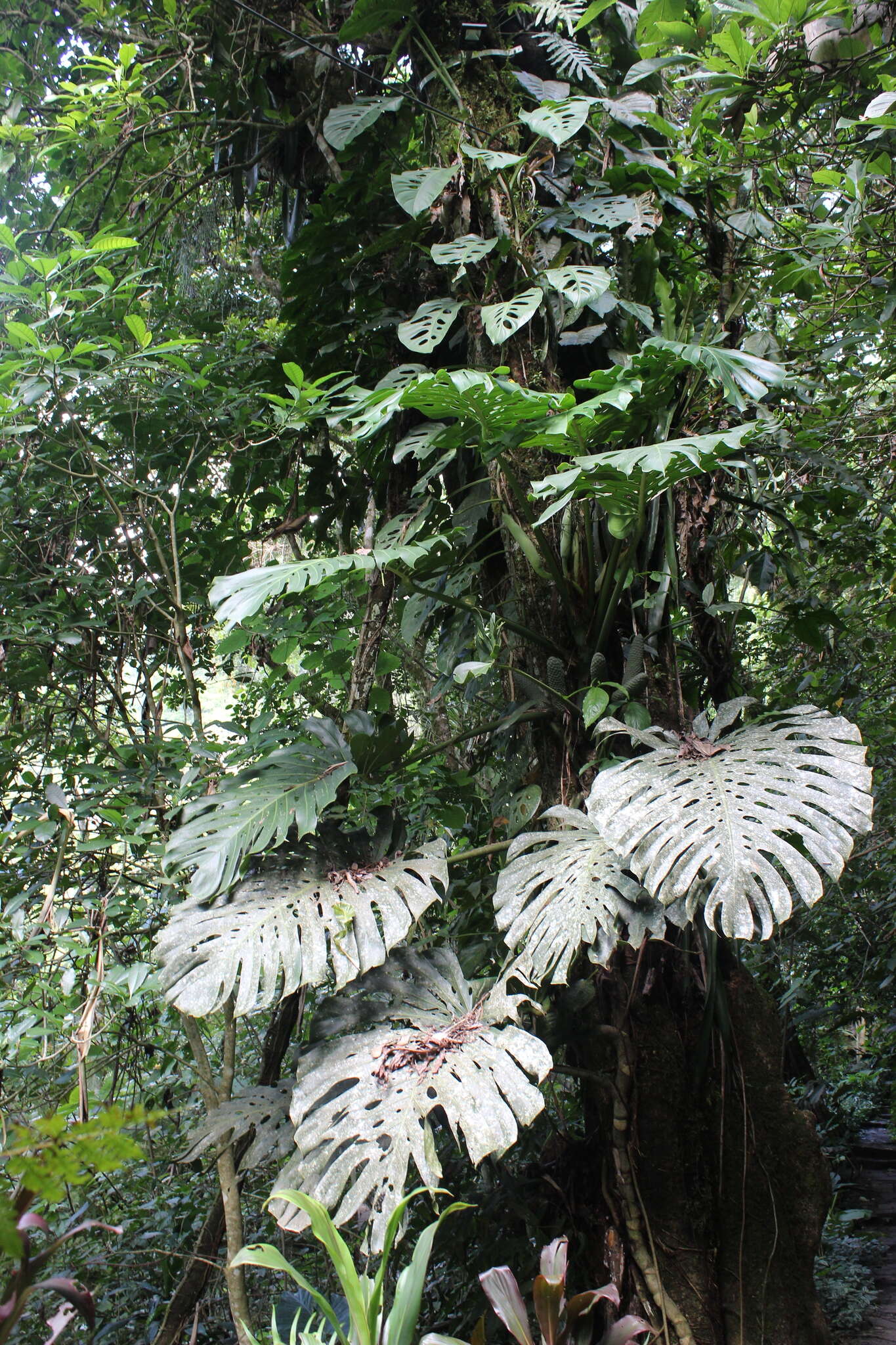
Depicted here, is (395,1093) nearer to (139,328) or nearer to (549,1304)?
(549,1304)

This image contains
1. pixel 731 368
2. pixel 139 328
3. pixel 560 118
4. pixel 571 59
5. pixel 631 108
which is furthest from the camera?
pixel 571 59

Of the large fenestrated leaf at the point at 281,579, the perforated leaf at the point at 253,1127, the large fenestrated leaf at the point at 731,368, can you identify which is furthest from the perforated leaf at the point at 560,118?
the perforated leaf at the point at 253,1127

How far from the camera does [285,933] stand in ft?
4.44

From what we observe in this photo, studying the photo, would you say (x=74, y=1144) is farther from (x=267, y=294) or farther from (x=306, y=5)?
(x=267, y=294)

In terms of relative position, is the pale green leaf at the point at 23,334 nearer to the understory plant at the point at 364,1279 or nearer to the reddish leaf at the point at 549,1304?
the understory plant at the point at 364,1279

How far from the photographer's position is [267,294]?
3572 millimetres

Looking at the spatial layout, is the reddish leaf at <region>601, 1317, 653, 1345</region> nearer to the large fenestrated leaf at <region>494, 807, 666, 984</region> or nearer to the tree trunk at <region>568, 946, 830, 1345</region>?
the tree trunk at <region>568, 946, 830, 1345</region>

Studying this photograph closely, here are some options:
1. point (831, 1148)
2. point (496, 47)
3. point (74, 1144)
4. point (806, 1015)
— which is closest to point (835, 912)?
point (806, 1015)

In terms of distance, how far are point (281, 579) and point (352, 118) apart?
1.34 metres

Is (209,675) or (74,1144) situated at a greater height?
(209,675)

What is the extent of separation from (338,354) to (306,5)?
1002 mm

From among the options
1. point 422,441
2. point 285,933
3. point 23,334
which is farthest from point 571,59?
point 285,933

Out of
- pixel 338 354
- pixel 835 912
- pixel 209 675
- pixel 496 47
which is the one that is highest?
pixel 496 47

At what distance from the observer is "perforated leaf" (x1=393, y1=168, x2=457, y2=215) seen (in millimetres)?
1873
